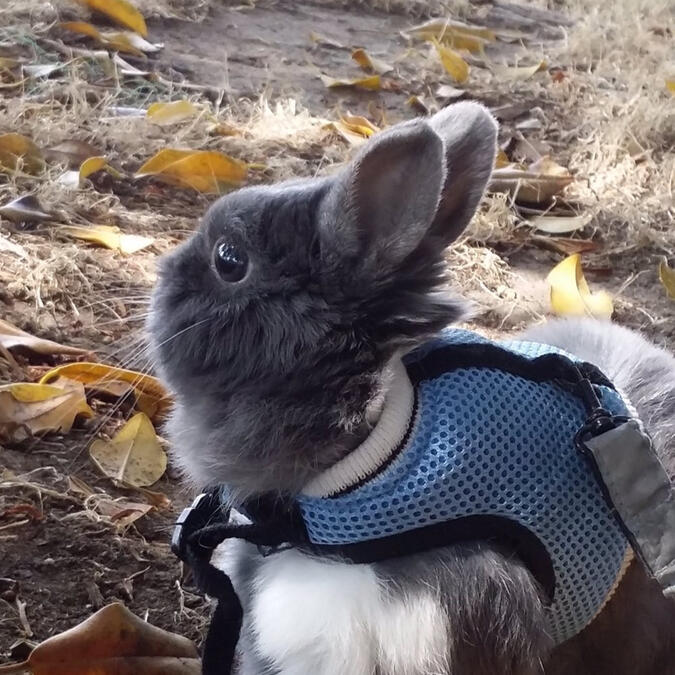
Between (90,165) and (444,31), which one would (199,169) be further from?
(444,31)

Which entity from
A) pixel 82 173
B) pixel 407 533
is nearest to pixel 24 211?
pixel 82 173

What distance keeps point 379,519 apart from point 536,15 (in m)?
4.01

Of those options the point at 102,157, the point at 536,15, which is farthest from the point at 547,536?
the point at 536,15

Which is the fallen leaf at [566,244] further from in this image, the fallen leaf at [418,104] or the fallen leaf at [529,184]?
the fallen leaf at [418,104]

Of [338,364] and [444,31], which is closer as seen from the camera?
[338,364]

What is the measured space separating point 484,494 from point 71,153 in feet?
5.63

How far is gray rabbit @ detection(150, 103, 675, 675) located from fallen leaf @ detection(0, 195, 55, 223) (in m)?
1.10

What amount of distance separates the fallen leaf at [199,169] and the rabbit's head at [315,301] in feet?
3.95

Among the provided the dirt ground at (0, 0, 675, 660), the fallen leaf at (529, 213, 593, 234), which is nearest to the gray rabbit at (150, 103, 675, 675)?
the dirt ground at (0, 0, 675, 660)

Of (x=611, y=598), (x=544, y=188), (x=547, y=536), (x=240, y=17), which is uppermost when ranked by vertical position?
(x=547, y=536)

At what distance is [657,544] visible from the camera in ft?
3.76

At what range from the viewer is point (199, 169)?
2.38m

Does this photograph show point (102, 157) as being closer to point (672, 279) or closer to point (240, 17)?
point (672, 279)

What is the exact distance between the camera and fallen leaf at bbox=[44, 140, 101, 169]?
246cm
